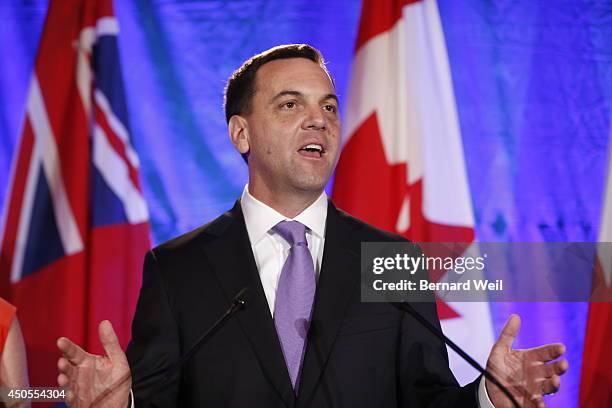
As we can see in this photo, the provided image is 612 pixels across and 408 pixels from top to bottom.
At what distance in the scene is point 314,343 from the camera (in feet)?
5.09

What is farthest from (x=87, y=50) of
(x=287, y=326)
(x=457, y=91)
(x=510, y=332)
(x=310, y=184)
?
(x=510, y=332)

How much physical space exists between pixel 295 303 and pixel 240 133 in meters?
0.54

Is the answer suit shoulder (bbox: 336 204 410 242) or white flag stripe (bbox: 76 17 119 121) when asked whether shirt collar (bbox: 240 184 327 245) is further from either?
white flag stripe (bbox: 76 17 119 121)

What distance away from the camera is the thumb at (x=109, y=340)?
1360 mm

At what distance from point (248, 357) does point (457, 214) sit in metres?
1.14

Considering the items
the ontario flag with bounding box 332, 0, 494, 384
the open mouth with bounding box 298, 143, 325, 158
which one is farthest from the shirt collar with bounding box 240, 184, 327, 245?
the ontario flag with bounding box 332, 0, 494, 384

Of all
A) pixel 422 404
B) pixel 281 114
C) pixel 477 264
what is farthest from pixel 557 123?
pixel 422 404

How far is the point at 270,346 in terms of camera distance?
153 cm

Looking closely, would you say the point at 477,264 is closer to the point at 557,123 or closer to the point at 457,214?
the point at 457,214

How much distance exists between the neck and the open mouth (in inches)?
3.4

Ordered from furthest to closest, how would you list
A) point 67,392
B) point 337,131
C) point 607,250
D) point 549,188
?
point 549,188, point 607,250, point 337,131, point 67,392

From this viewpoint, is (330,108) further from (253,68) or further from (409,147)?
(409,147)

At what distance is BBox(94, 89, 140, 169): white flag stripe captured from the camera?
2459 mm

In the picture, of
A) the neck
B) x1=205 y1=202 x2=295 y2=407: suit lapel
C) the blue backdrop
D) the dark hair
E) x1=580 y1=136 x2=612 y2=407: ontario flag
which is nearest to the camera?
x1=205 y1=202 x2=295 y2=407: suit lapel
